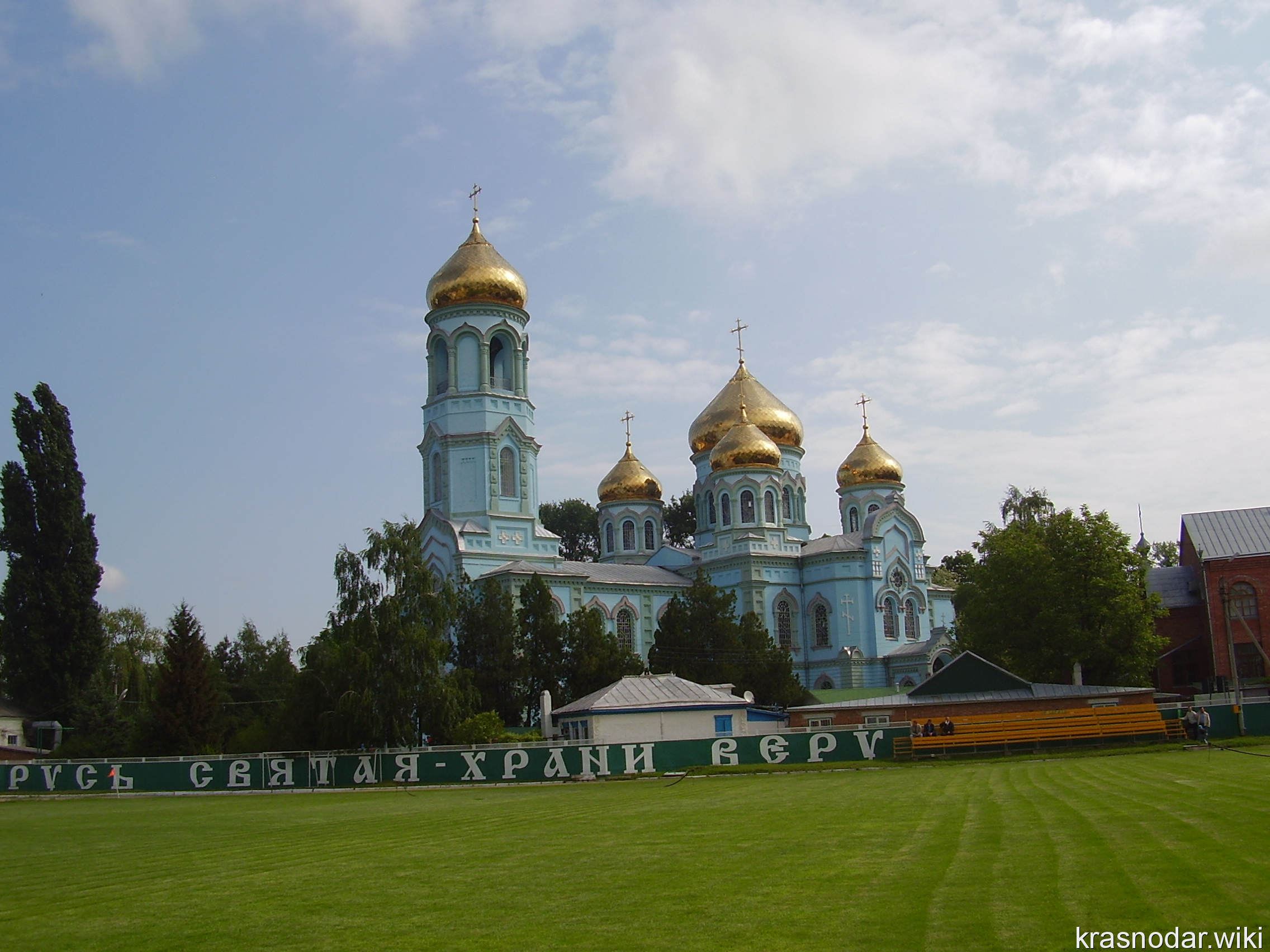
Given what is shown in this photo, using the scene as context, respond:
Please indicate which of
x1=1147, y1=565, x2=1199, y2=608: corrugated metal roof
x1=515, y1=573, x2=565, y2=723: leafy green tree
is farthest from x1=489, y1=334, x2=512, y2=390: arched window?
x1=1147, y1=565, x2=1199, y2=608: corrugated metal roof

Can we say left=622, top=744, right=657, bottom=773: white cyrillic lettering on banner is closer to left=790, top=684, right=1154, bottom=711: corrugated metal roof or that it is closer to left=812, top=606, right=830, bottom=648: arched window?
left=790, top=684, right=1154, bottom=711: corrugated metal roof

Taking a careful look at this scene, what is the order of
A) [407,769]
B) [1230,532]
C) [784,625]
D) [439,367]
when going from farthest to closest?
1. [784,625]
2. [439,367]
3. [1230,532]
4. [407,769]

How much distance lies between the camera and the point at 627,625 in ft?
192

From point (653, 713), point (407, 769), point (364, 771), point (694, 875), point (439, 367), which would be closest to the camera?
point (694, 875)

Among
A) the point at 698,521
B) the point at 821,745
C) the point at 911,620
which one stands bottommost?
the point at 821,745

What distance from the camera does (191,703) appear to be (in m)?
41.2

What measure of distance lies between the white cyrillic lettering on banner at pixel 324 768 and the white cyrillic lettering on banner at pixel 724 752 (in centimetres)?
1020

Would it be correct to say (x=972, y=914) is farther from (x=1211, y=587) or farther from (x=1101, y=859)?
(x=1211, y=587)

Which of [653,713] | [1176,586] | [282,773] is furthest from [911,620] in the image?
[282,773]

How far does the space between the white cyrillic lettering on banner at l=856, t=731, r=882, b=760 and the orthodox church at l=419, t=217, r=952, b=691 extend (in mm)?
24252

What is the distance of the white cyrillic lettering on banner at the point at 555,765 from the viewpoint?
100 ft

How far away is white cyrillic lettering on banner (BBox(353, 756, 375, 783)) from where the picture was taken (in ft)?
105

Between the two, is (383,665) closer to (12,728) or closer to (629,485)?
(12,728)

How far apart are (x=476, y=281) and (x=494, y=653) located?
1804 centimetres
